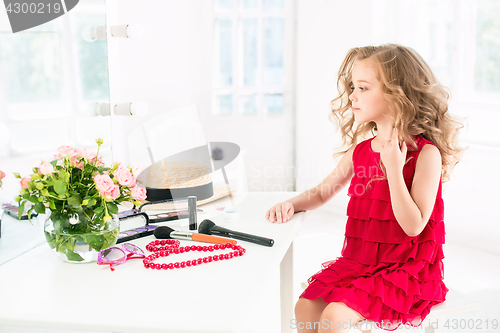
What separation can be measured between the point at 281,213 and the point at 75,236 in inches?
20.2

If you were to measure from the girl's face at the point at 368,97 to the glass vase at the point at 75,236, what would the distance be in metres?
0.75

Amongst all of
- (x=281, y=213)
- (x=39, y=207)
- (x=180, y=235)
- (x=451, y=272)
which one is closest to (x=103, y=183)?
(x=39, y=207)

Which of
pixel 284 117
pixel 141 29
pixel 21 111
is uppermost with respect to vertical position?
pixel 141 29

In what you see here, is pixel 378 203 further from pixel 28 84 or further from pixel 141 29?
pixel 28 84

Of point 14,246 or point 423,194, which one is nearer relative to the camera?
point 14,246

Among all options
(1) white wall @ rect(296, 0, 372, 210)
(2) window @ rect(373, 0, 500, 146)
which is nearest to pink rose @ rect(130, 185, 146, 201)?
(2) window @ rect(373, 0, 500, 146)

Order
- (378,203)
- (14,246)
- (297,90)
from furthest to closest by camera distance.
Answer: (297,90), (378,203), (14,246)

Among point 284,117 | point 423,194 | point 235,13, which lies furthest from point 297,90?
point 423,194

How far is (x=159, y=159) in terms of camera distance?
1.50m

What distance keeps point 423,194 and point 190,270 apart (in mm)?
631

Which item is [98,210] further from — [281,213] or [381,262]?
[381,262]

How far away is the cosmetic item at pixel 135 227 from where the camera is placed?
1.04m

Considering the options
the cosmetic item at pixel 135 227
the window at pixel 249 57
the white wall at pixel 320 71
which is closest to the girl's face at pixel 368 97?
the cosmetic item at pixel 135 227

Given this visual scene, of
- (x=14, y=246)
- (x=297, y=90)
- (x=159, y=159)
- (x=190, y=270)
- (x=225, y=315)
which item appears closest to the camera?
(x=225, y=315)
